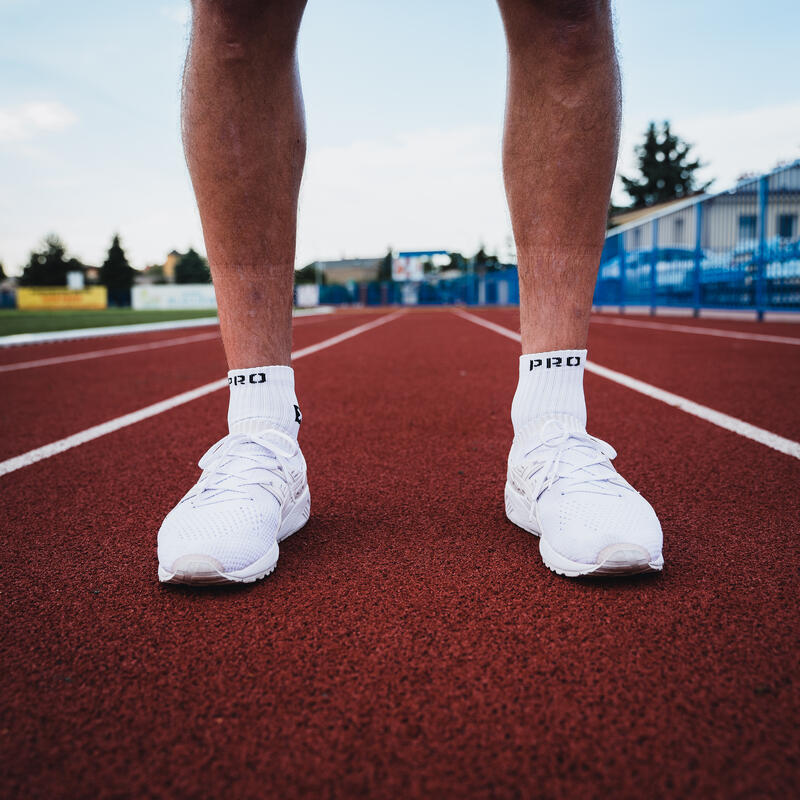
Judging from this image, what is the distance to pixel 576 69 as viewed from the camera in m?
1.18

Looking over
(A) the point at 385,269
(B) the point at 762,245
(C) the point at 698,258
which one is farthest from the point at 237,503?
(A) the point at 385,269

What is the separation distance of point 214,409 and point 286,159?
1.67 meters

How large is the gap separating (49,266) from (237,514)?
77.7 metres

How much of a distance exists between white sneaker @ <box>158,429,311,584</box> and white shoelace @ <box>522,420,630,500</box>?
0.45 m

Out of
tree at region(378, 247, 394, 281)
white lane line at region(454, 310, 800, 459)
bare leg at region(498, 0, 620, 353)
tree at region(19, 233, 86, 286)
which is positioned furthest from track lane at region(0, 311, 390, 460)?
tree at region(19, 233, 86, 286)

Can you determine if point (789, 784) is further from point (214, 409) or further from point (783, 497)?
point (214, 409)

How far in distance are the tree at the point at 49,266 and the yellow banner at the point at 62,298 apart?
83.0 ft

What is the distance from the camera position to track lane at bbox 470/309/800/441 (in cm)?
236

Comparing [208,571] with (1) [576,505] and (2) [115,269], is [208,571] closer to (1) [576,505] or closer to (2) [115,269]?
(1) [576,505]

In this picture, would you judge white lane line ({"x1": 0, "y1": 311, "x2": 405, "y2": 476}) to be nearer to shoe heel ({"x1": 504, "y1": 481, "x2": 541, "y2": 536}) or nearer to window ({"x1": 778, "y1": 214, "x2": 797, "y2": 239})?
shoe heel ({"x1": 504, "y1": 481, "x2": 541, "y2": 536})

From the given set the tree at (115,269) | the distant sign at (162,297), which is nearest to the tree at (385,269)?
the tree at (115,269)

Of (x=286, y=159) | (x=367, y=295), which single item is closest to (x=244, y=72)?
(x=286, y=159)

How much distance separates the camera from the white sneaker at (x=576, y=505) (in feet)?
3.22

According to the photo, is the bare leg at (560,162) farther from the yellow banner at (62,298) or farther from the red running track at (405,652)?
the yellow banner at (62,298)
